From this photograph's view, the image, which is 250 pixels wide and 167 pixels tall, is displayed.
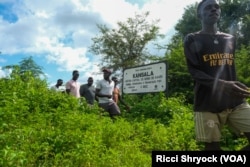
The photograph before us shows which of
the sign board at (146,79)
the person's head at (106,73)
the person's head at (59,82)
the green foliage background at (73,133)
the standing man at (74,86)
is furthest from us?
the person's head at (59,82)

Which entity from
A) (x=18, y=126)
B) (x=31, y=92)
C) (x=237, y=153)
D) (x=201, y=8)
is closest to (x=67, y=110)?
(x=31, y=92)

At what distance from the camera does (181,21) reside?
34406 mm

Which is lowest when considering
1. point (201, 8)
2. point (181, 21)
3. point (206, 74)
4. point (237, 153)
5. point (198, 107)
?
point (237, 153)

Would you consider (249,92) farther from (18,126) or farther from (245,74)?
(245,74)

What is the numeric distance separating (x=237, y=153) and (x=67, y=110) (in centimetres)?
526

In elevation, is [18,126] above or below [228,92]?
below

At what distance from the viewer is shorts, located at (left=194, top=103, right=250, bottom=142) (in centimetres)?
395

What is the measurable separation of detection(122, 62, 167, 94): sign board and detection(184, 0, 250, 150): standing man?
706 centimetres

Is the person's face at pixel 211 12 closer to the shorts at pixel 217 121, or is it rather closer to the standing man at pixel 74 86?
the shorts at pixel 217 121

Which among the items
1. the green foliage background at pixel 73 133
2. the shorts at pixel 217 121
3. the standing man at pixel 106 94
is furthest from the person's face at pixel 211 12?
the standing man at pixel 106 94

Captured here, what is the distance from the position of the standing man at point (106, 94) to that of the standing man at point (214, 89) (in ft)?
19.4

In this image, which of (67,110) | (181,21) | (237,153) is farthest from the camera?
(181,21)

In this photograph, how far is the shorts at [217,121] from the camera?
3949 millimetres

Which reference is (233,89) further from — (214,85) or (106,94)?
(106,94)
